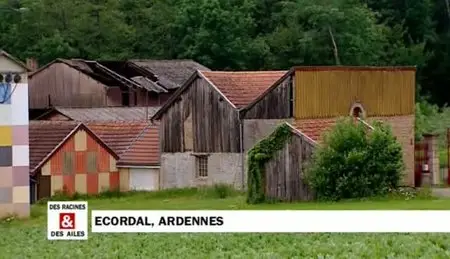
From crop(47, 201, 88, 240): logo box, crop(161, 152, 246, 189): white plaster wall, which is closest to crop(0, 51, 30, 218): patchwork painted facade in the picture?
crop(161, 152, 246, 189): white plaster wall

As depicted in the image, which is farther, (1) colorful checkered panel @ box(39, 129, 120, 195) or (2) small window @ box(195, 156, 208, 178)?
(1) colorful checkered panel @ box(39, 129, 120, 195)

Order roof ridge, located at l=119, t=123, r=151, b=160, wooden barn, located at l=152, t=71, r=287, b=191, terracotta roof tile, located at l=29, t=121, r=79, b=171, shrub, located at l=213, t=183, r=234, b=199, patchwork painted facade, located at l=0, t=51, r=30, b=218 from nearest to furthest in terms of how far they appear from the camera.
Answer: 1. patchwork painted facade, located at l=0, t=51, r=30, b=218
2. shrub, located at l=213, t=183, r=234, b=199
3. wooden barn, located at l=152, t=71, r=287, b=191
4. terracotta roof tile, located at l=29, t=121, r=79, b=171
5. roof ridge, located at l=119, t=123, r=151, b=160

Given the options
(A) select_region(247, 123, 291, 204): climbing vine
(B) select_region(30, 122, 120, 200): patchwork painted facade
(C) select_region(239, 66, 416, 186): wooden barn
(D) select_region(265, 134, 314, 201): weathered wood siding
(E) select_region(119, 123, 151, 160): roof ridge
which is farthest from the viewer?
(E) select_region(119, 123, 151, 160): roof ridge

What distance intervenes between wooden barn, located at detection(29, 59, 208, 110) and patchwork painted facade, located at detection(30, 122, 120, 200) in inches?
908

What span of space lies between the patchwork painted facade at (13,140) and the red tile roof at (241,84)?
11160 millimetres

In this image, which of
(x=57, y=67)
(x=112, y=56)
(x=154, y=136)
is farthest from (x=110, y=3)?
(x=154, y=136)

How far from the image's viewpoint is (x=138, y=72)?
72375 mm

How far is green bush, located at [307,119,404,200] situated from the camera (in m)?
35.8

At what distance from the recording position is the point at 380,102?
44219 mm

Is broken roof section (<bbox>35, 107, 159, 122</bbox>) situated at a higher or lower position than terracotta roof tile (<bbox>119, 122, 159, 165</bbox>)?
higher

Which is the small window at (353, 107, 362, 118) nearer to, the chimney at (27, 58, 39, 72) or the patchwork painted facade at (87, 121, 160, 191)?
the patchwork painted facade at (87, 121, 160, 191)

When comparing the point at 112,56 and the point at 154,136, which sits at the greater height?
the point at 112,56

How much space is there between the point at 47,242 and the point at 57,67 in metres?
47.9

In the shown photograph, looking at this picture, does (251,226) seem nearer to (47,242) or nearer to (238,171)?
(47,242)
